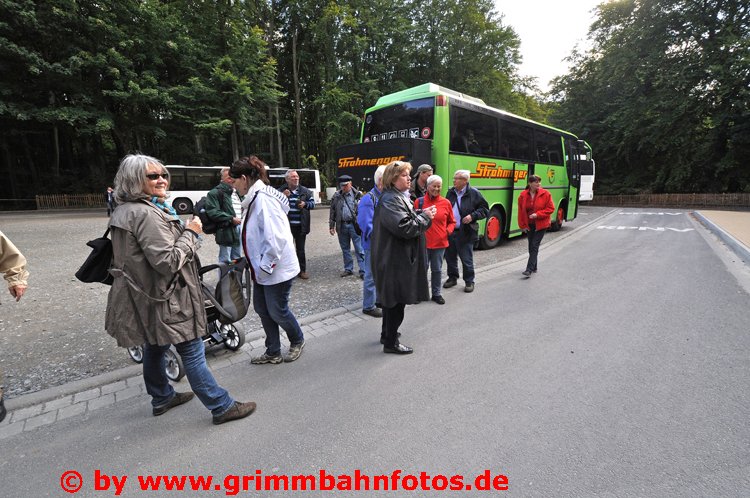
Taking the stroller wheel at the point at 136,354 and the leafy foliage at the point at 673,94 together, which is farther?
the leafy foliage at the point at 673,94

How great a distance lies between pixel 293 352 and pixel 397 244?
147cm

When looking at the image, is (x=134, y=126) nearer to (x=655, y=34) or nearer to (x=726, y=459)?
(x=726, y=459)

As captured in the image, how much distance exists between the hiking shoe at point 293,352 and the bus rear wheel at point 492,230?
6644mm

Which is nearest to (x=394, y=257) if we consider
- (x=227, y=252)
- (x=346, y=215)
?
(x=346, y=215)

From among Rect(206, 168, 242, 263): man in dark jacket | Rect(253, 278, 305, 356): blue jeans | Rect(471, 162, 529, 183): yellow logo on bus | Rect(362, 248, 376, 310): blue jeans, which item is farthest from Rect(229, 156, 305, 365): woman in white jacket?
Rect(471, 162, 529, 183): yellow logo on bus

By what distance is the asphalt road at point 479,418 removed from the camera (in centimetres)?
212

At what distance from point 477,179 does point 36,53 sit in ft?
84.1

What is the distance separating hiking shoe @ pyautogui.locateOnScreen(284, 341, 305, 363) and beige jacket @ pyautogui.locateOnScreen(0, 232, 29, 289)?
6.73 feet

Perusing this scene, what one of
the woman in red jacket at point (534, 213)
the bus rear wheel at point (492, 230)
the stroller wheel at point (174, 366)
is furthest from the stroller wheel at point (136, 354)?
the bus rear wheel at point (492, 230)

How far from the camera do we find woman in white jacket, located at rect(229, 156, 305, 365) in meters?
3.02

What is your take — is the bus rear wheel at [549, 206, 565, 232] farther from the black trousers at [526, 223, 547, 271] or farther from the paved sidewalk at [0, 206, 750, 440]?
the paved sidewalk at [0, 206, 750, 440]

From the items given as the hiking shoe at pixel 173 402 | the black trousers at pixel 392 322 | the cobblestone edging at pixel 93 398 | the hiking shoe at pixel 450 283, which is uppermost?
the black trousers at pixel 392 322

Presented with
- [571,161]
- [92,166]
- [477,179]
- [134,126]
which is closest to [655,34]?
[571,161]

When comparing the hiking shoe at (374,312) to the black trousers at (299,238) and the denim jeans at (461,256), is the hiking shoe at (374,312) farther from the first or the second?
the black trousers at (299,238)
